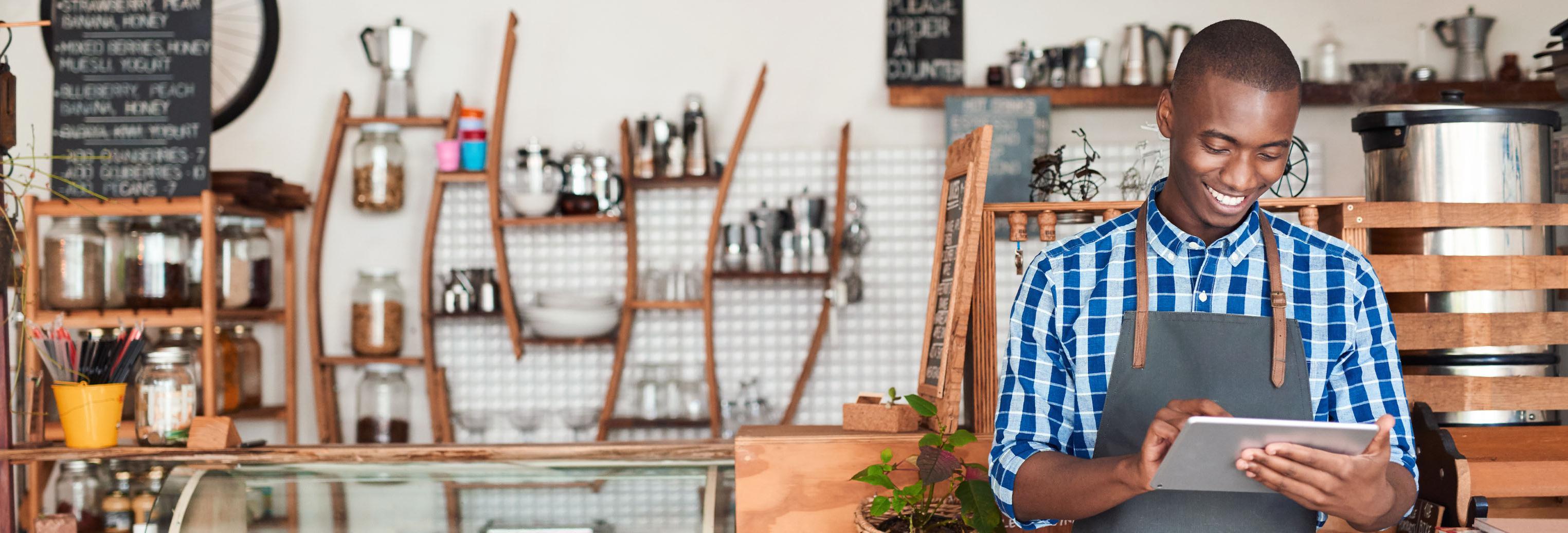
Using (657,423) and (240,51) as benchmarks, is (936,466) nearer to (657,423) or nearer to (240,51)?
(657,423)

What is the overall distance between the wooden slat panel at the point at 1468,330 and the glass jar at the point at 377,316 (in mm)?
3459

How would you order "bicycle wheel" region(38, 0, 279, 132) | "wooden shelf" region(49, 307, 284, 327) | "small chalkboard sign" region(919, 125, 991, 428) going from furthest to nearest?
"bicycle wheel" region(38, 0, 279, 132) < "wooden shelf" region(49, 307, 284, 327) < "small chalkboard sign" region(919, 125, 991, 428)

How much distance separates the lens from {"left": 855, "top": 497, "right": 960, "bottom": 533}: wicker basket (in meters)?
1.88

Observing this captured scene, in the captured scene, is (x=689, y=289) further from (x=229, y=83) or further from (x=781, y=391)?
(x=229, y=83)

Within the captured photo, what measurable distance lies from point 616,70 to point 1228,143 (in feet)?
11.4

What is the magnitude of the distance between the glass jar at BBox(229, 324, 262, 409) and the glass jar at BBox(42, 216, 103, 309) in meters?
0.60

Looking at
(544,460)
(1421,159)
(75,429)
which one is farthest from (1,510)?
(1421,159)

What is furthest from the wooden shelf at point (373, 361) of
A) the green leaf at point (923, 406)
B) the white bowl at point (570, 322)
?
the green leaf at point (923, 406)

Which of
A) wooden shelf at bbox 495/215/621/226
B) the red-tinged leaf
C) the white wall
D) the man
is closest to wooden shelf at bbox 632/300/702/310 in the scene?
wooden shelf at bbox 495/215/621/226

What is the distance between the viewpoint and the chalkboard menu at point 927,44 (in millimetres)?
4293

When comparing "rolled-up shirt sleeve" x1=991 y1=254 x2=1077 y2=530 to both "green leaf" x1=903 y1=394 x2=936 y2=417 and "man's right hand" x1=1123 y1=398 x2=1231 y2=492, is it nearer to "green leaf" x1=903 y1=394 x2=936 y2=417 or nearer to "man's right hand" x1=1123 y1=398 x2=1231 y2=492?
"man's right hand" x1=1123 y1=398 x2=1231 y2=492

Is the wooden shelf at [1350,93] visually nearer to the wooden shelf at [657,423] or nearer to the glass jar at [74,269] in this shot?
the wooden shelf at [657,423]

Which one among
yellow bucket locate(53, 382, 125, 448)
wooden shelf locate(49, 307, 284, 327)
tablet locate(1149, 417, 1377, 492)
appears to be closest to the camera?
tablet locate(1149, 417, 1377, 492)

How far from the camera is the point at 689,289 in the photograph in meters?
4.25
